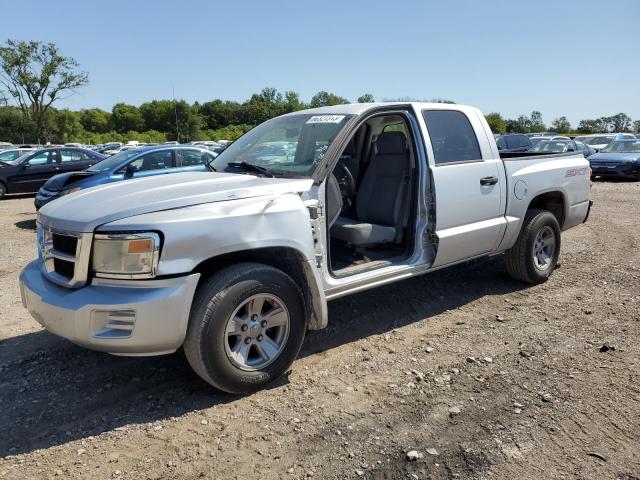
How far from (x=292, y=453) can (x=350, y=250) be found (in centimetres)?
211

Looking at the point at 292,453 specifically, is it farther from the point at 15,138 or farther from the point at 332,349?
the point at 15,138

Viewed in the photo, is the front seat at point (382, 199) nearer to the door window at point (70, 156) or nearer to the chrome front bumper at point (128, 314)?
the chrome front bumper at point (128, 314)

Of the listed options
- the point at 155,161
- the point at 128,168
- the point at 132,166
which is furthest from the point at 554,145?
the point at 128,168

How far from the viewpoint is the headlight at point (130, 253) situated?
9.62 ft

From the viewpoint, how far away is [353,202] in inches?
198

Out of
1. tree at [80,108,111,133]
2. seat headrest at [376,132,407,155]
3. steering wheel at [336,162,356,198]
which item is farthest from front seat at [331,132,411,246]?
tree at [80,108,111,133]

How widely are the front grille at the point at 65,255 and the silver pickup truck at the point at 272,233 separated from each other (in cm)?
1

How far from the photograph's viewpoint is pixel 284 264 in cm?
363

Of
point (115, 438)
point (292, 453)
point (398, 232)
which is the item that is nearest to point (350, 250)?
point (398, 232)

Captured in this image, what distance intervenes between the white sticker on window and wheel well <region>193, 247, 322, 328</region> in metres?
1.27

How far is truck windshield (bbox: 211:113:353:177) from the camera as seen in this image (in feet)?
13.0

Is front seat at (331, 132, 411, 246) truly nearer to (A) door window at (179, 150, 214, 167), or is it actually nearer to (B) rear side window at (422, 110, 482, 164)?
(B) rear side window at (422, 110, 482, 164)

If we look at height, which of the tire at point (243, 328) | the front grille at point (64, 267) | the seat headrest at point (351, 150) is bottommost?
the tire at point (243, 328)

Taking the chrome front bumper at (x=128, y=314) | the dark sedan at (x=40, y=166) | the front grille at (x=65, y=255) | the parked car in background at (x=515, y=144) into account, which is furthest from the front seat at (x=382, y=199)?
the dark sedan at (x=40, y=166)
